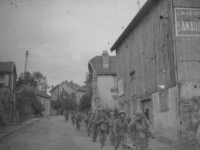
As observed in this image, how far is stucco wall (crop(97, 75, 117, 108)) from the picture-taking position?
41.6m

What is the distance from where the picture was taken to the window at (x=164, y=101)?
598 inches

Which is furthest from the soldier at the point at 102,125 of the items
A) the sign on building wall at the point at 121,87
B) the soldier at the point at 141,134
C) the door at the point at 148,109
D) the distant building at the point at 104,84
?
the distant building at the point at 104,84

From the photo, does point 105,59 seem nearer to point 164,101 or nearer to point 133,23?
point 133,23

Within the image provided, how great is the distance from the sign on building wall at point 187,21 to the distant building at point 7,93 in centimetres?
2418

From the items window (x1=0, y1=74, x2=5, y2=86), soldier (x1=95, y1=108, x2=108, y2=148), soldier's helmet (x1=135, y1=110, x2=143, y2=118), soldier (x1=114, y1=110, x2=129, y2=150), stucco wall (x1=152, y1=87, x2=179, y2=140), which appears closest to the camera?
soldier's helmet (x1=135, y1=110, x2=143, y2=118)

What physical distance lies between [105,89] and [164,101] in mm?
26335

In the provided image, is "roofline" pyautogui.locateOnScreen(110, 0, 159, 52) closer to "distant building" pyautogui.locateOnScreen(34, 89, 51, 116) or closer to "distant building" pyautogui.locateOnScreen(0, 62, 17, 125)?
"distant building" pyautogui.locateOnScreen(0, 62, 17, 125)

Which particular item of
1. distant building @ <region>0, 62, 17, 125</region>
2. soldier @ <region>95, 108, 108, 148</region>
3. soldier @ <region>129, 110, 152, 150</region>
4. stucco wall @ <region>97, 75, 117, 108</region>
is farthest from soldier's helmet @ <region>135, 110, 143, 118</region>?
stucco wall @ <region>97, 75, 117, 108</region>

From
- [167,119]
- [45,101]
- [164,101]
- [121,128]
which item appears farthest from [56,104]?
[121,128]

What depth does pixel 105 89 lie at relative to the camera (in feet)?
137

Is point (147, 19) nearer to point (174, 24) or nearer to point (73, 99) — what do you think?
point (174, 24)

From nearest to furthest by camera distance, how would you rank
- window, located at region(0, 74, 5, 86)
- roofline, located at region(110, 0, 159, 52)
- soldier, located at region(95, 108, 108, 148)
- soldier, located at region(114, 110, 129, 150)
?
soldier, located at region(114, 110, 129, 150) → soldier, located at region(95, 108, 108, 148) → roofline, located at region(110, 0, 159, 52) → window, located at region(0, 74, 5, 86)

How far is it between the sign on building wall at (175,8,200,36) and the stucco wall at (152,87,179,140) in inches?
118

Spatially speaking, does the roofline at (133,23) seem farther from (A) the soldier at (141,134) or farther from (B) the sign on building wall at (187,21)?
(A) the soldier at (141,134)
